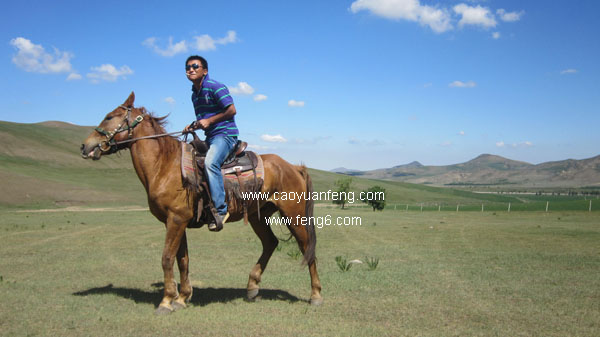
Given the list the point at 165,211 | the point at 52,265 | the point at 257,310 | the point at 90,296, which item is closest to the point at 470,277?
the point at 257,310

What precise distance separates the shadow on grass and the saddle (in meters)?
1.47

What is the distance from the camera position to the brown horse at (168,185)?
20.9 feet

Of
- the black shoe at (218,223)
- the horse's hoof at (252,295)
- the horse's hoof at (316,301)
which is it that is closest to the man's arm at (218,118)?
the black shoe at (218,223)

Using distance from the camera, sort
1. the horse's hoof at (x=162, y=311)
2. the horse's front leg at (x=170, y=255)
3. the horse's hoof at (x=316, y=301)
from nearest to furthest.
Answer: the horse's hoof at (x=162, y=311) → the horse's front leg at (x=170, y=255) → the horse's hoof at (x=316, y=301)

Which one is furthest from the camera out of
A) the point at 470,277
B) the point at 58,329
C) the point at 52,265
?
the point at 52,265

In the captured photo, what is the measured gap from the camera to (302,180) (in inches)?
303

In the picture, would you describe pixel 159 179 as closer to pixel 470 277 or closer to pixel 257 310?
pixel 257 310

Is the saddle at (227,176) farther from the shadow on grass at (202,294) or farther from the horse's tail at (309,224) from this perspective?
the shadow on grass at (202,294)

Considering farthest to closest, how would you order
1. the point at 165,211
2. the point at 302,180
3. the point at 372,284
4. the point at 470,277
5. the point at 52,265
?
the point at 52,265 → the point at 470,277 → the point at 372,284 → the point at 302,180 → the point at 165,211

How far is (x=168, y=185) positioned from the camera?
641 centimetres

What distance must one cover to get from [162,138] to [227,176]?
1.28m

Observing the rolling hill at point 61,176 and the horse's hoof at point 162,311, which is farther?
the rolling hill at point 61,176

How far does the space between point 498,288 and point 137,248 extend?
1125 cm

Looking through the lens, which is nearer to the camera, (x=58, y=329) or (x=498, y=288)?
(x=58, y=329)
